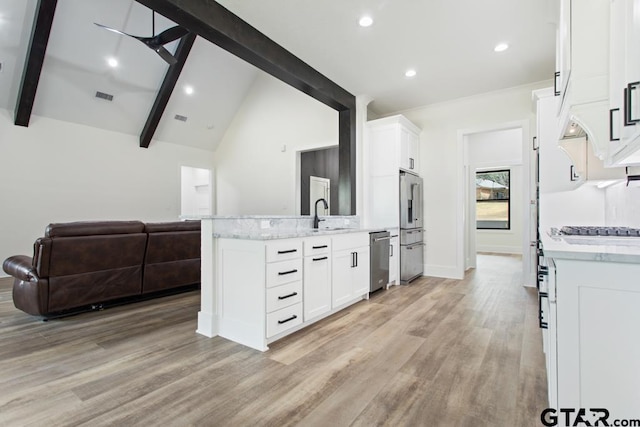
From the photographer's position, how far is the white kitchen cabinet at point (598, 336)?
112 centimetres

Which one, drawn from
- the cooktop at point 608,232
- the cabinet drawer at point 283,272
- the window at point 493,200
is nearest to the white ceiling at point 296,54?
the cooktop at point 608,232

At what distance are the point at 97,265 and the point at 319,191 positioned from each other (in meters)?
4.94

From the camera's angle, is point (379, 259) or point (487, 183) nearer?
point (379, 259)

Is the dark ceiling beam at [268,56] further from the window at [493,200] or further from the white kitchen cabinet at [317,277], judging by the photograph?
the window at [493,200]

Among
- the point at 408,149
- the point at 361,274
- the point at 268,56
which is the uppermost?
the point at 268,56

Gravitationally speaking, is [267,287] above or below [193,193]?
below

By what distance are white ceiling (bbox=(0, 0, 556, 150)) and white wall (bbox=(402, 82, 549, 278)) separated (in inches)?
9.6

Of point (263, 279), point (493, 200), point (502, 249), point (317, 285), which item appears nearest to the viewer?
point (263, 279)

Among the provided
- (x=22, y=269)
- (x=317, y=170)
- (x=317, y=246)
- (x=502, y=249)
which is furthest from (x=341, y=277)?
(x=502, y=249)

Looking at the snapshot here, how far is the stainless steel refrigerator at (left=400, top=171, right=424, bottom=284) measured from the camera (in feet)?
15.2

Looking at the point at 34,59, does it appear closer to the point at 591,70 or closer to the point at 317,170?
the point at 317,170

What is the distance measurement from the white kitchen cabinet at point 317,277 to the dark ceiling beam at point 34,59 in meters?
5.15

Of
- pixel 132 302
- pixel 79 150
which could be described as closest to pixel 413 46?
pixel 132 302

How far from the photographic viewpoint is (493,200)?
337 inches
